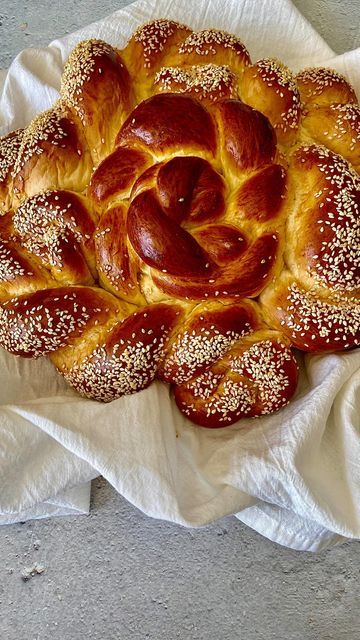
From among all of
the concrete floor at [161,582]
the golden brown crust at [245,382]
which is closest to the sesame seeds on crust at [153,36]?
the golden brown crust at [245,382]

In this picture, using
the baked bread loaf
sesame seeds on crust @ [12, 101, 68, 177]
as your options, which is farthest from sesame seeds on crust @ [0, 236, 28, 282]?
sesame seeds on crust @ [12, 101, 68, 177]

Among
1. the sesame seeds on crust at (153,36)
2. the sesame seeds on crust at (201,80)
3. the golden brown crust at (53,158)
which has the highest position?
the sesame seeds on crust at (153,36)

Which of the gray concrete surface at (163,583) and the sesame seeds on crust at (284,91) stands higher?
the sesame seeds on crust at (284,91)

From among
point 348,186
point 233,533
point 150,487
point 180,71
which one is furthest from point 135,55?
point 233,533

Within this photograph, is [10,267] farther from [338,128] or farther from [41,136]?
[338,128]

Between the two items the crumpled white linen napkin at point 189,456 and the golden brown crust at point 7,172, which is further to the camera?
the golden brown crust at point 7,172

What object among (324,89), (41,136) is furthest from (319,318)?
(41,136)

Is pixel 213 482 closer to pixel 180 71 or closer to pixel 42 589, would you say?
pixel 42 589

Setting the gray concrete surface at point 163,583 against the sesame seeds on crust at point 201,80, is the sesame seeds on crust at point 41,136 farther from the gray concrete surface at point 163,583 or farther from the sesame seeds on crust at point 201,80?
the gray concrete surface at point 163,583
